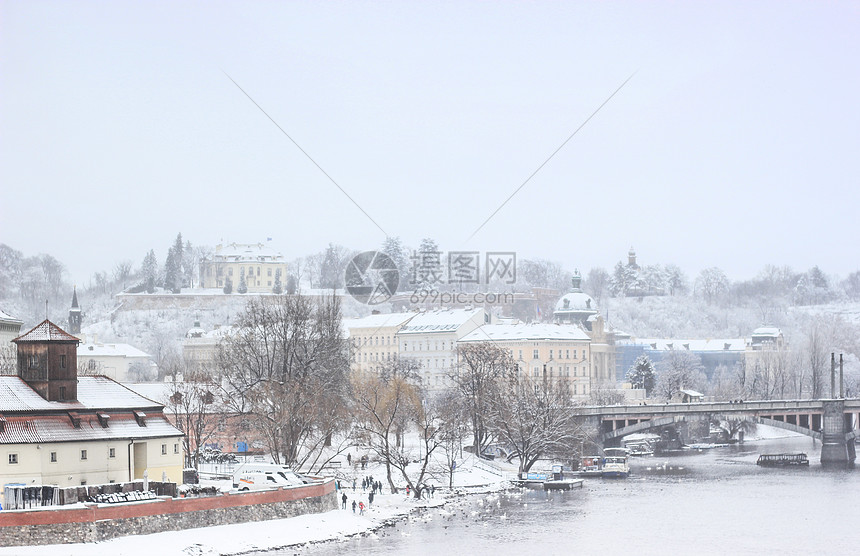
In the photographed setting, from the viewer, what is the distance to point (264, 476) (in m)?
65.1

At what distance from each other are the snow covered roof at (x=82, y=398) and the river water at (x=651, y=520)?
1156cm

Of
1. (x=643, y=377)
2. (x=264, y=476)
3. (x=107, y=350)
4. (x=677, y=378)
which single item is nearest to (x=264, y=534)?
(x=264, y=476)

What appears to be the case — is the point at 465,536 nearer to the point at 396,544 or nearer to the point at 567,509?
the point at 396,544

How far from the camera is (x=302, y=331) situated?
9312 cm

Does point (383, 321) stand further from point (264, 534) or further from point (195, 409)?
point (264, 534)

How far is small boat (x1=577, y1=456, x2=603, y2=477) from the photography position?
9494 centimetres

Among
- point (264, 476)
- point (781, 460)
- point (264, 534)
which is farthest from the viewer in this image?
point (781, 460)

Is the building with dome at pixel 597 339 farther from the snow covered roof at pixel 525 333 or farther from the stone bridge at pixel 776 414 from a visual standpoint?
the stone bridge at pixel 776 414

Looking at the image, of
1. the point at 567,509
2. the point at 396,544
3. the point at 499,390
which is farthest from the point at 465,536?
the point at 499,390

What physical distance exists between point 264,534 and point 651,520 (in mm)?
20160

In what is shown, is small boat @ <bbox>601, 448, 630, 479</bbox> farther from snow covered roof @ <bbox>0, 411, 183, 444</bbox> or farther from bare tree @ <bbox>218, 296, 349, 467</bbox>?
snow covered roof @ <bbox>0, 411, 183, 444</bbox>

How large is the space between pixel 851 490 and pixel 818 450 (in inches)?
1476

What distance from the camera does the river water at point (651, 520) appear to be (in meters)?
60.6

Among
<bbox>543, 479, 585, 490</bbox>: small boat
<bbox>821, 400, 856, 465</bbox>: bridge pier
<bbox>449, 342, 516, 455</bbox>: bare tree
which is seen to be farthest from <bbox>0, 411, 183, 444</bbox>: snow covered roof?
<bbox>821, 400, 856, 465</bbox>: bridge pier
